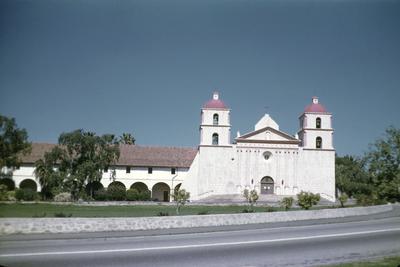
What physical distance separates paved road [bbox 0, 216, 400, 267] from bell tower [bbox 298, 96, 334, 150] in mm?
34734

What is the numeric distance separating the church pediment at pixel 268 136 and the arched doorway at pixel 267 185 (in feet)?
15.5

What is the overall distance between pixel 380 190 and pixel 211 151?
2103 centimetres

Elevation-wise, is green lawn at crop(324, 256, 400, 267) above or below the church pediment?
below

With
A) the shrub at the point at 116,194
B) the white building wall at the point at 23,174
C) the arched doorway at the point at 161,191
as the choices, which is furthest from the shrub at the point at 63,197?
the arched doorway at the point at 161,191

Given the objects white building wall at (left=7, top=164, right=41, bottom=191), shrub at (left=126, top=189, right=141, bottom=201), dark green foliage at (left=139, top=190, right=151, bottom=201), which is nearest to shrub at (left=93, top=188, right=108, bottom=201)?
shrub at (left=126, top=189, right=141, bottom=201)

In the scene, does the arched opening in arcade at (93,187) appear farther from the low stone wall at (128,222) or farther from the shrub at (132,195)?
the low stone wall at (128,222)

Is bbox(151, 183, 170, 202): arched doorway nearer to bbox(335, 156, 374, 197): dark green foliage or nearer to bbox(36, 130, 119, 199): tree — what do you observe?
bbox(36, 130, 119, 199): tree

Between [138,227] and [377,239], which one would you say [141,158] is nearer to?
[138,227]

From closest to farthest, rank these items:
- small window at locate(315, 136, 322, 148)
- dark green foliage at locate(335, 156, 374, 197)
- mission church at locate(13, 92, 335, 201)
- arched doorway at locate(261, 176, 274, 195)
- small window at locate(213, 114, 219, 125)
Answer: mission church at locate(13, 92, 335, 201) < arched doorway at locate(261, 176, 274, 195) < small window at locate(213, 114, 219, 125) < small window at locate(315, 136, 322, 148) < dark green foliage at locate(335, 156, 374, 197)

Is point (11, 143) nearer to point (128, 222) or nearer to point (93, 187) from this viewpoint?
point (93, 187)

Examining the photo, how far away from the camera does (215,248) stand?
1392 centimetres

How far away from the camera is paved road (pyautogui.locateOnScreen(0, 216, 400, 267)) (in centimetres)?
1163

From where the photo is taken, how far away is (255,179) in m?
52.1

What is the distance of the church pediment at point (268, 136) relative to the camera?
2074 inches
